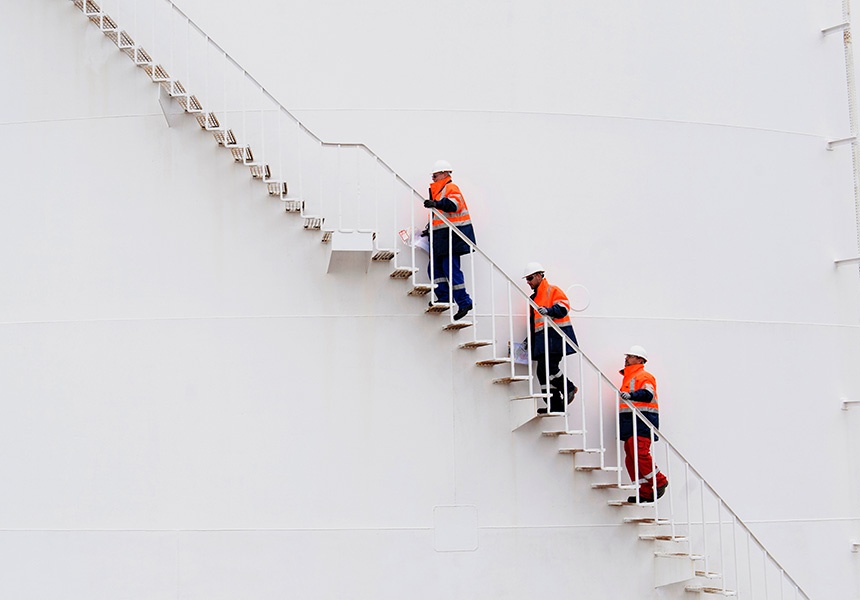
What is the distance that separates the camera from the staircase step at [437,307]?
10.8 metres

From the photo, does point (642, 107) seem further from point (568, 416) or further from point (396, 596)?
point (396, 596)

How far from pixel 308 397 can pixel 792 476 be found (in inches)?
210

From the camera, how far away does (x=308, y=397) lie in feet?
35.9

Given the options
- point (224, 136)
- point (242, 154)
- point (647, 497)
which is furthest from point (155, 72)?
point (647, 497)

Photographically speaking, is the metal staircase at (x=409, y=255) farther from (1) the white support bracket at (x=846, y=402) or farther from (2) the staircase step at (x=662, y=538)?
(1) the white support bracket at (x=846, y=402)

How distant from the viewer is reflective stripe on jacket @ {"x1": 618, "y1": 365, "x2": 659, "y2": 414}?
11.1 meters

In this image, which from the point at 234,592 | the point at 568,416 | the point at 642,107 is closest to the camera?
the point at 234,592

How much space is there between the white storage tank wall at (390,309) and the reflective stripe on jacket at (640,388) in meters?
0.39

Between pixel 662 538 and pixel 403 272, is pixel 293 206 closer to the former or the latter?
pixel 403 272

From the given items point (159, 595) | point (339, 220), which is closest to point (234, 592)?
point (159, 595)

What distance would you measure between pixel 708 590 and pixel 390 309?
4311 millimetres

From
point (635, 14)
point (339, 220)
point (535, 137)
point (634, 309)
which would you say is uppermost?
point (635, 14)

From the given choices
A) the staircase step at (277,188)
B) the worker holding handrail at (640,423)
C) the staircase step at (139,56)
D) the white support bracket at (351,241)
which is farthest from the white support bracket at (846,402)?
the staircase step at (139,56)

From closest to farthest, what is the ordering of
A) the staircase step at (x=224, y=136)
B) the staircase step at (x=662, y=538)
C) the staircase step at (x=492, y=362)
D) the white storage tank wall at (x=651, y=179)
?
the staircase step at (x=492, y=362), the staircase step at (x=662, y=538), the staircase step at (x=224, y=136), the white storage tank wall at (x=651, y=179)
